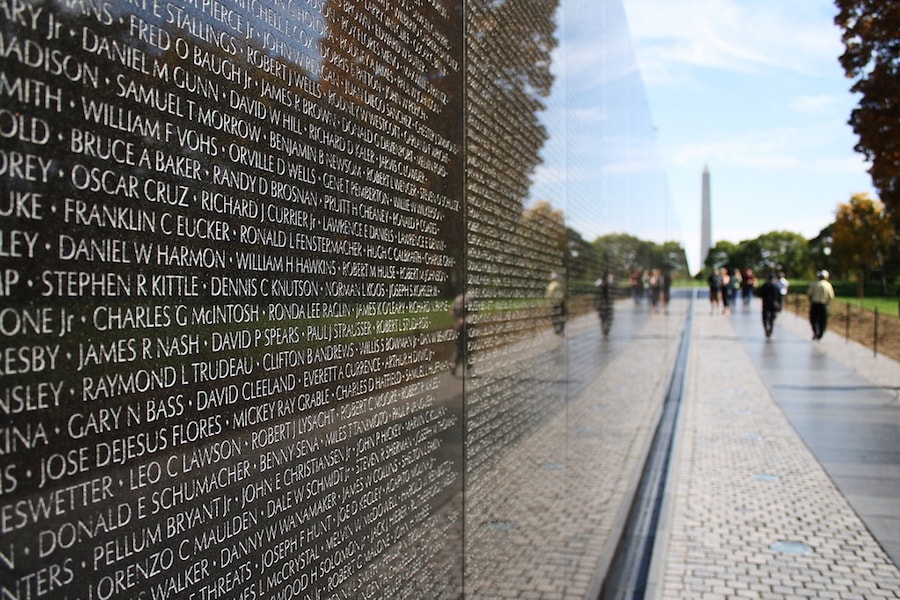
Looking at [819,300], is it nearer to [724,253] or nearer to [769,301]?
[769,301]

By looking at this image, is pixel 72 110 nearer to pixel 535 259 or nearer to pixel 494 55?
pixel 494 55

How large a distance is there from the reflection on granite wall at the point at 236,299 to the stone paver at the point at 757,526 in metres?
3.19

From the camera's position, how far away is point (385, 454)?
216cm

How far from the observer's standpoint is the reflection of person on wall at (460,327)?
9.15 feet

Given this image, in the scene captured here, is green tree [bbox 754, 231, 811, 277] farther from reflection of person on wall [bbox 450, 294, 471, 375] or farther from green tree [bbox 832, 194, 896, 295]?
reflection of person on wall [bbox 450, 294, 471, 375]

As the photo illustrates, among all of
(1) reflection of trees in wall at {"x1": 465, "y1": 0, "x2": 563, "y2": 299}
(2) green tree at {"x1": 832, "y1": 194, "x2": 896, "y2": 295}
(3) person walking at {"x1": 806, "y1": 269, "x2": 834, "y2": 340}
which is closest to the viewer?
(1) reflection of trees in wall at {"x1": 465, "y1": 0, "x2": 563, "y2": 299}

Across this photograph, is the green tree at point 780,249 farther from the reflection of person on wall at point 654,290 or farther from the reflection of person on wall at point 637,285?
the reflection of person on wall at point 637,285

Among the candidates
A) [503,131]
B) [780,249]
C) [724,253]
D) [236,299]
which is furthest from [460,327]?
[724,253]

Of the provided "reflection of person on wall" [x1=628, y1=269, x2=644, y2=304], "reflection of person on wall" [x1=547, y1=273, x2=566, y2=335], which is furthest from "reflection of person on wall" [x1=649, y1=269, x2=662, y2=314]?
"reflection of person on wall" [x1=547, y1=273, x2=566, y2=335]

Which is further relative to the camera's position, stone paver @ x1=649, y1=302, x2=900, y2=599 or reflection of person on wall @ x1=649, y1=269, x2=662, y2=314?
reflection of person on wall @ x1=649, y1=269, x2=662, y2=314

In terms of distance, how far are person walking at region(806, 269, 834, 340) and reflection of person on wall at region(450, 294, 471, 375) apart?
71.8ft

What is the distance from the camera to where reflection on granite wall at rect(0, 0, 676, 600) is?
3.67 feet

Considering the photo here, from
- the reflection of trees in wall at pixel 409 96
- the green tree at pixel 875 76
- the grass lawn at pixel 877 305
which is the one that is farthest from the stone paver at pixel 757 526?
the grass lawn at pixel 877 305

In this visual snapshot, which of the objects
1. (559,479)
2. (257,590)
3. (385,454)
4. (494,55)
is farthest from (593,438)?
(257,590)
